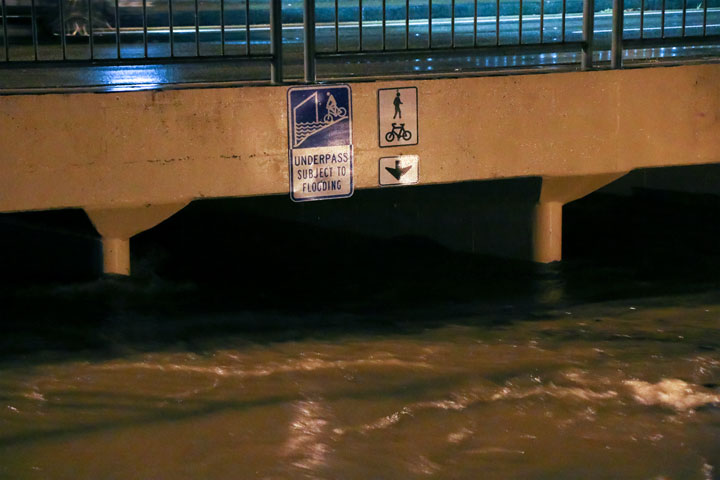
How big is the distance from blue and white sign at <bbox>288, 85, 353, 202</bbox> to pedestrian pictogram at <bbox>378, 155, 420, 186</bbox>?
0.22 meters

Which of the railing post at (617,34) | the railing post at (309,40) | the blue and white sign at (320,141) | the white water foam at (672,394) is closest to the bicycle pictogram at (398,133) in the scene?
the blue and white sign at (320,141)

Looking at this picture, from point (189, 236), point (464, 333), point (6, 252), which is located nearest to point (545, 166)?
point (464, 333)

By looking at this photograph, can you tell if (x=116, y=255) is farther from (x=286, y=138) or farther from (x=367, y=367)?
(x=367, y=367)

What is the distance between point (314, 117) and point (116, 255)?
1.71 metres

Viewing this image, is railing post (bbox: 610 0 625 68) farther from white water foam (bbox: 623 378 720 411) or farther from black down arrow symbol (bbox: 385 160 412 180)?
white water foam (bbox: 623 378 720 411)

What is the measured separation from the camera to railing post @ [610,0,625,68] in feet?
23.4

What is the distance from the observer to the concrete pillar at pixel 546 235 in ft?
26.6

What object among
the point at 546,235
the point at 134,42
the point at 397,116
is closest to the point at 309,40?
the point at 397,116

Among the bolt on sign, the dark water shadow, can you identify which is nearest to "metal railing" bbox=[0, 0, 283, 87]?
the bolt on sign

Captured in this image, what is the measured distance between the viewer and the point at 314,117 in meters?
6.48

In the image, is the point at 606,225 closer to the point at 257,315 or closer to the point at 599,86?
the point at 599,86

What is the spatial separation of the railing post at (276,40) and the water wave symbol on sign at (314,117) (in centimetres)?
22

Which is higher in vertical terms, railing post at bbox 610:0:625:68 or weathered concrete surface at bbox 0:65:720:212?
railing post at bbox 610:0:625:68

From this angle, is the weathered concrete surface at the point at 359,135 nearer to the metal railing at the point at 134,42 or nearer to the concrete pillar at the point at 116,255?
the metal railing at the point at 134,42
